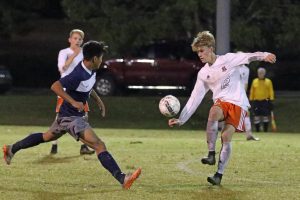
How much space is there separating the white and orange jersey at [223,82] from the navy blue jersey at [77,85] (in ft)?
4.17

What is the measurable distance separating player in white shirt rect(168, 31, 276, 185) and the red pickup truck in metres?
20.2

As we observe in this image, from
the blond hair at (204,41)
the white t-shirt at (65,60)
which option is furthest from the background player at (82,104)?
the white t-shirt at (65,60)

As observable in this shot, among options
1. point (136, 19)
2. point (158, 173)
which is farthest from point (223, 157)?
point (136, 19)

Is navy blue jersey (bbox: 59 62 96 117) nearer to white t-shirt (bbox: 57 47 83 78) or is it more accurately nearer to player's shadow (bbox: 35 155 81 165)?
player's shadow (bbox: 35 155 81 165)

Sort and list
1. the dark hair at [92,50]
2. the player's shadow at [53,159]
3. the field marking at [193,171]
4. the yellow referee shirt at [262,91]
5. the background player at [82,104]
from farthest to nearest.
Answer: the yellow referee shirt at [262,91], the player's shadow at [53,159], the field marking at [193,171], the dark hair at [92,50], the background player at [82,104]

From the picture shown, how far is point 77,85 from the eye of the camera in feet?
34.0

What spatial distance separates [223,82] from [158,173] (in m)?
1.88

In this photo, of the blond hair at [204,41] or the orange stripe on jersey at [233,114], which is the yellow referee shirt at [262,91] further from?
the blond hair at [204,41]

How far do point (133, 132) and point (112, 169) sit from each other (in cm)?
1243

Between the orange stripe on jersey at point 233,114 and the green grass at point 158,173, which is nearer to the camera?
the green grass at point 158,173

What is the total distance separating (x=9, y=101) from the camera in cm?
2972

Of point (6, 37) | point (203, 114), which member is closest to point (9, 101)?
point (203, 114)

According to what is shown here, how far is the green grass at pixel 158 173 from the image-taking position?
10.0m

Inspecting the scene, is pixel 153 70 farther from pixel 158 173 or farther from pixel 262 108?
pixel 158 173
